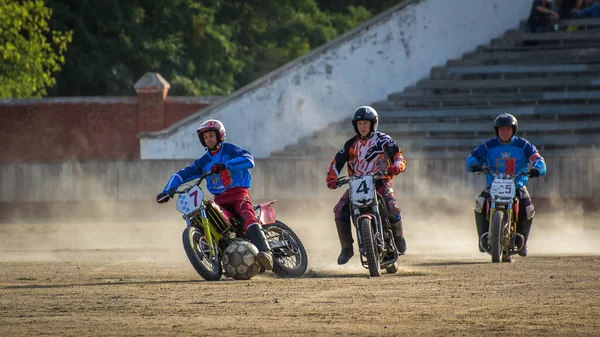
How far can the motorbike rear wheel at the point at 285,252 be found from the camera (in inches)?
546

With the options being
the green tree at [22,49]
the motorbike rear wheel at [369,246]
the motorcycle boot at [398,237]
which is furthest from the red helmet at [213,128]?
the green tree at [22,49]

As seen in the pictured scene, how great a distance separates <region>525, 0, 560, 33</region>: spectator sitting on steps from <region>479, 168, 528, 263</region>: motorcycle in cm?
1715

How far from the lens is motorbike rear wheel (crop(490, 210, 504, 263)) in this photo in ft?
50.8

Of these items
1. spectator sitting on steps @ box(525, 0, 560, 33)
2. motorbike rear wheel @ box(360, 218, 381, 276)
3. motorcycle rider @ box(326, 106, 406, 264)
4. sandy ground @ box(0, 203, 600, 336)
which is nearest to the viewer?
sandy ground @ box(0, 203, 600, 336)

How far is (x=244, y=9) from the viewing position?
53062mm

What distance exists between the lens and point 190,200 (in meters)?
13.4

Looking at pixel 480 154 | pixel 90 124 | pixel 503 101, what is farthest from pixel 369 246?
pixel 90 124

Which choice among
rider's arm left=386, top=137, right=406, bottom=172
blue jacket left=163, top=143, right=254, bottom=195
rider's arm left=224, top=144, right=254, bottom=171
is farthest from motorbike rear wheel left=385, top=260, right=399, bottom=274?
rider's arm left=224, top=144, right=254, bottom=171

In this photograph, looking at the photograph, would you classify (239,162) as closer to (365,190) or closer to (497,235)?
(365,190)

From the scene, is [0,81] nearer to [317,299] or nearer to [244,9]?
[244,9]

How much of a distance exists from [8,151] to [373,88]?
10604mm

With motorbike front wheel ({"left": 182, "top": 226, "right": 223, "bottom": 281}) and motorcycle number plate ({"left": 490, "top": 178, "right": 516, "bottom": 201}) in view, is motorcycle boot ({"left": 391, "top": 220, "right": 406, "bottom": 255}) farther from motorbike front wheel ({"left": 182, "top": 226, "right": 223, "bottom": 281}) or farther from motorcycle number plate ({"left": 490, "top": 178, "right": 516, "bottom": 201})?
motorcycle number plate ({"left": 490, "top": 178, "right": 516, "bottom": 201})

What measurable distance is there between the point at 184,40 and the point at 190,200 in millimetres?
35736

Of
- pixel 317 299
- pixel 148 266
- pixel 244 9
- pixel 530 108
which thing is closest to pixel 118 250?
Answer: pixel 148 266
